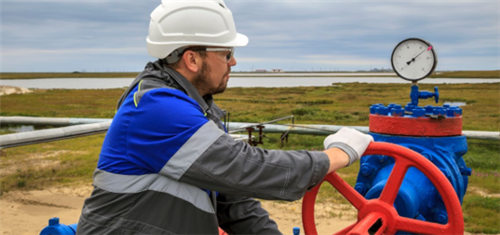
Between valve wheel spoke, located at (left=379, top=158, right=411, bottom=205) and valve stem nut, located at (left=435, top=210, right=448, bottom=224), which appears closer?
valve wheel spoke, located at (left=379, top=158, right=411, bottom=205)

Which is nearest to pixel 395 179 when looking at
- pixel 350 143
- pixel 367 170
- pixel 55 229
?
pixel 350 143

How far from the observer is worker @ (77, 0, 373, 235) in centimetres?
139

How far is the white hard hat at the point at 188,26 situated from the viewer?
1615 mm

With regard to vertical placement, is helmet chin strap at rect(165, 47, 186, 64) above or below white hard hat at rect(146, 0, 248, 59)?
below

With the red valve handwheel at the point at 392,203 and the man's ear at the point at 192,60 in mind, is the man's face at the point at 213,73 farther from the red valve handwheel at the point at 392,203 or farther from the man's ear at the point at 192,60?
the red valve handwheel at the point at 392,203

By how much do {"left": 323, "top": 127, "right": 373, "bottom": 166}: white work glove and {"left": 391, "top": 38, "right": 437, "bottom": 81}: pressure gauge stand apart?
210 centimetres

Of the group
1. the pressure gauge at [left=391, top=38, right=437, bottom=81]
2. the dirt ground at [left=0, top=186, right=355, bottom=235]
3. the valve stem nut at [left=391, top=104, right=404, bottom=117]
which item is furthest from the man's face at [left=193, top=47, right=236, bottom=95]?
the dirt ground at [left=0, top=186, right=355, bottom=235]

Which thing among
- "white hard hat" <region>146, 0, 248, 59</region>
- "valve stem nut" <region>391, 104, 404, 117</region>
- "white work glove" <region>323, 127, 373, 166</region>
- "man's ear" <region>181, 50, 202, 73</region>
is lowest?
"valve stem nut" <region>391, 104, 404, 117</region>

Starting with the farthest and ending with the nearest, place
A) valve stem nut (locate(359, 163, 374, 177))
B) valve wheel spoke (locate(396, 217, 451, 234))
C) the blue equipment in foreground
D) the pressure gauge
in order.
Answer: the pressure gauge, valve stem nut (locate(359, 163, 374, 177)), the blue equipment in foreground, valve wheel spoke (locate(396, 217, 451, 234))

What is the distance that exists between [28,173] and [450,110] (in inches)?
242

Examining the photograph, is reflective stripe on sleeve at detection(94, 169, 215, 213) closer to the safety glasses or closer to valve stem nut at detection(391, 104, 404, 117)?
the safety glasses

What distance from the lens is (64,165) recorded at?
25.3 feet

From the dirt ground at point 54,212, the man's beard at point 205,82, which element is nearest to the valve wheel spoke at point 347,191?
the man's beard at point 205,82

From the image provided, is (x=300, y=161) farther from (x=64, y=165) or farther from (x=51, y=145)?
(x=51, y=145)
